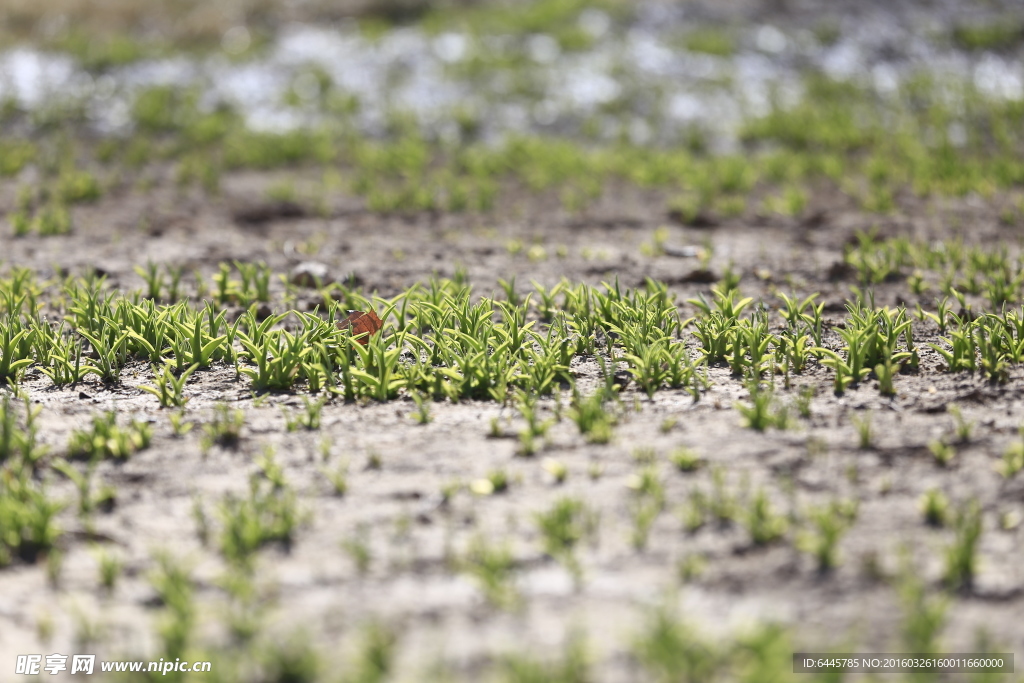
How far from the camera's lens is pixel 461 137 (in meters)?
6.91

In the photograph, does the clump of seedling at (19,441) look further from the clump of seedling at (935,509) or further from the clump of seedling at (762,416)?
the clump of seedling at (935,509)

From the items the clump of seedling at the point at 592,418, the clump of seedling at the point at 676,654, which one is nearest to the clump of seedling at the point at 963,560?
the clump of seedling at the point at 676,654

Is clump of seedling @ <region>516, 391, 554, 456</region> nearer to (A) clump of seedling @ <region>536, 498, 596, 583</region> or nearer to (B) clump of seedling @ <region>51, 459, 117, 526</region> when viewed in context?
(A) clump of seedling @ <region>536, 498, 596, 583</region>

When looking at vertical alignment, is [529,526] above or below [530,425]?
below

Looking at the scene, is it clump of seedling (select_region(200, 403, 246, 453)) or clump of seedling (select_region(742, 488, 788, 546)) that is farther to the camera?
clump of seedling (select_region(200, 403, 246, 453))

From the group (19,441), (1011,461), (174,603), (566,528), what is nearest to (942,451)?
(1011,461)

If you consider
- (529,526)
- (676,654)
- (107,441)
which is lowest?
(676,654)

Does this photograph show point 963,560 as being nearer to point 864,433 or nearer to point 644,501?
point 864,433

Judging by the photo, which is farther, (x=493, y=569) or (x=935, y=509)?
(x=935, y=509)

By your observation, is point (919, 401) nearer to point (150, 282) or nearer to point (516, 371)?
point (516, 371)

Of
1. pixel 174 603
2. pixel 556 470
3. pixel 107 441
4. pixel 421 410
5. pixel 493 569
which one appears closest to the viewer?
pixel 174 603

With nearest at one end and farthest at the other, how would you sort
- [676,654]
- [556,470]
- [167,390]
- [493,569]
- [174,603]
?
[676,654]
[174,603]
[493,569]
[556,470]
[167,390]

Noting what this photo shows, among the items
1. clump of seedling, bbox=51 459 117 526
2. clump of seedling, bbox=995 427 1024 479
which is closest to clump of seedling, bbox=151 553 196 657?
clump of seedling, bbox=51 459 117 526

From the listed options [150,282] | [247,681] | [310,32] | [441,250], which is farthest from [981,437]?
[310,32]
